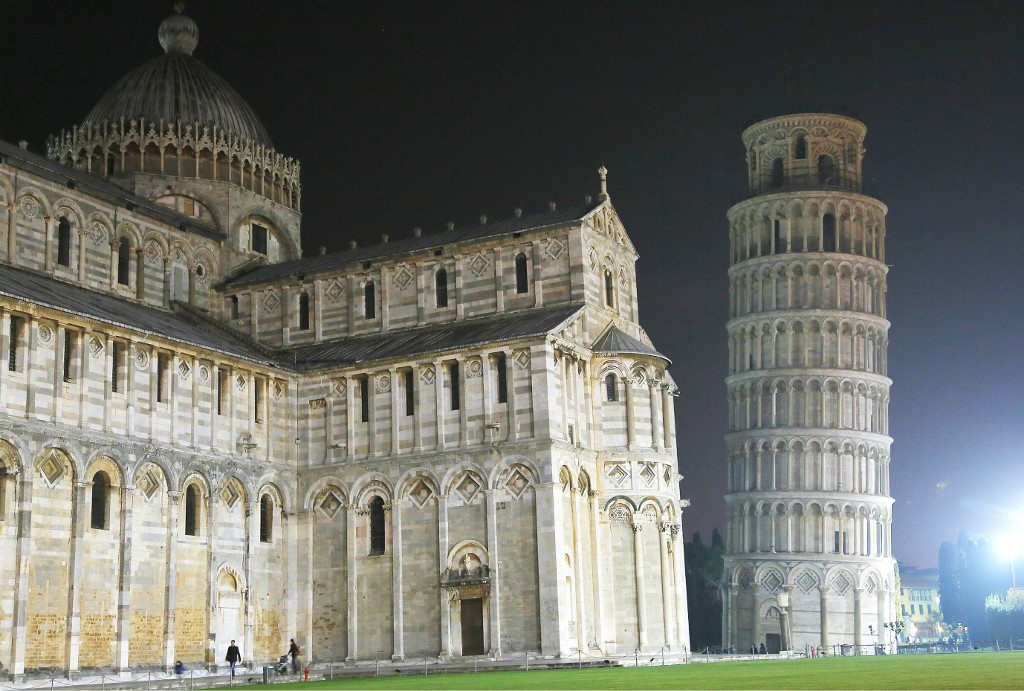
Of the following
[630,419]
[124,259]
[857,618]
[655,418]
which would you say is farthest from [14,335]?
[857,618]

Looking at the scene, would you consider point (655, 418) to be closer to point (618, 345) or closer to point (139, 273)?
point (618, 345)

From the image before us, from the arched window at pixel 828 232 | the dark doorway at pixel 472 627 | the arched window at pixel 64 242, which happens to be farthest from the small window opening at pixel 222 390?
the arched window at pixel 828 232

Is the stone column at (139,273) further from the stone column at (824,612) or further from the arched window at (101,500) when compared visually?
the stone column at (824,612)

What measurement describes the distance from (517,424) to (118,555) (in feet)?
47.0

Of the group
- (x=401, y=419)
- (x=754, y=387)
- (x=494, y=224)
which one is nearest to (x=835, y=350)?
(x=754, y=387)

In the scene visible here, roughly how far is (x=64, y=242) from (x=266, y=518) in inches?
516

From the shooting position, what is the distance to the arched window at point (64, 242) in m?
55.2

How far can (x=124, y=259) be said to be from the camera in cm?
5841

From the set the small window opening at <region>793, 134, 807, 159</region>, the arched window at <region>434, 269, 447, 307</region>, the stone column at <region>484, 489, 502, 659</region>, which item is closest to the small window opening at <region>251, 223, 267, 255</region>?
the arched window at <region>434, 269, 447, 307</region>

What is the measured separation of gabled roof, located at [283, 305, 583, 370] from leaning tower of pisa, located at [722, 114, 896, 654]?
126 ft

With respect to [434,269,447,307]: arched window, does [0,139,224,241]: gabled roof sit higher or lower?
higher

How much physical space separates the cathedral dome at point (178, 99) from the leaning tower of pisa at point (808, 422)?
121 feet

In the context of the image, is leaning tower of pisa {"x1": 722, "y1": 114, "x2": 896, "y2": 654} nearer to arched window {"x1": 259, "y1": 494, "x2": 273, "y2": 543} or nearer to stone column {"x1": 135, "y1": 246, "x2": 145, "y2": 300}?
arched window {"x1": 259, "y1": 494, "x2": 273, "y2": 543}

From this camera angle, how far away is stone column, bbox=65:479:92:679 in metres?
45.0
